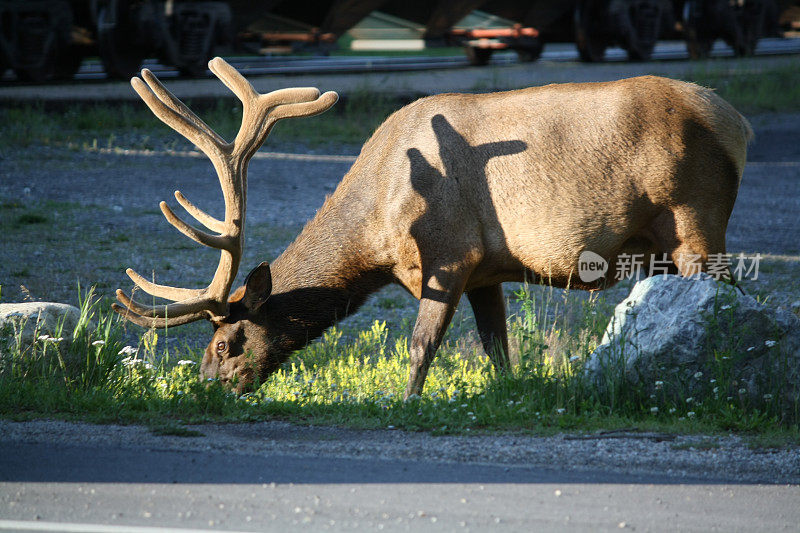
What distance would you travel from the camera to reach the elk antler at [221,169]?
21.6 feet

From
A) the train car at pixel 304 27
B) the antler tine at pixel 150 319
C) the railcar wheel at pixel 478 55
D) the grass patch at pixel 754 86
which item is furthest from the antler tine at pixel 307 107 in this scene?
the railcar wheel at pixel 478 55

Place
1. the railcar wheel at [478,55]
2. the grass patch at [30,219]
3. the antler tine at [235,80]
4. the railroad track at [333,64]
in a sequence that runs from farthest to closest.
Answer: the railcar wheel at [478,55]
the railroad track at [333,64]
the grass patch at [30,219]
the antler tine at [235,80]

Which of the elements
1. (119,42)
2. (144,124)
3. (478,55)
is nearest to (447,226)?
(144,124)

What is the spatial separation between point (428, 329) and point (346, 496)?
1914 mm

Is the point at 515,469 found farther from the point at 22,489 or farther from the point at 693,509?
the point at 22,489

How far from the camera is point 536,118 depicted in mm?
6559

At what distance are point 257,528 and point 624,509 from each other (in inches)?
64.5

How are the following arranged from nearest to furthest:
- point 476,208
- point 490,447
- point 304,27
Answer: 1. point 490,447
2. point 476,208
3. point 304,27

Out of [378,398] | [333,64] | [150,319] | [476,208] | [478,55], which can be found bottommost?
[378,398]

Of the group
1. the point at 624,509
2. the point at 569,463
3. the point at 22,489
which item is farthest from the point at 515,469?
the point at 22,489

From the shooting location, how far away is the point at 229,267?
670cm

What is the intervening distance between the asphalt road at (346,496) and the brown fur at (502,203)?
150 centimetres

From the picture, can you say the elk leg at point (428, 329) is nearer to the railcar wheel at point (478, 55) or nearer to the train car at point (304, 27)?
the train car at point (304, 27)

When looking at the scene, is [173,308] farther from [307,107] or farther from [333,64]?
[333,64]
